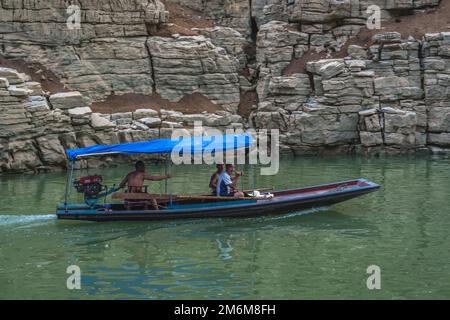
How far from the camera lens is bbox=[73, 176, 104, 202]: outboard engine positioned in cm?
1477

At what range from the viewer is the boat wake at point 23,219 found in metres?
14.9

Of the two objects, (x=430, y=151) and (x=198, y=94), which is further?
(x=198, y=94)

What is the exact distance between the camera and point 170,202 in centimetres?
1522

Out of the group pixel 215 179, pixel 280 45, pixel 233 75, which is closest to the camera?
→ pixel 215 179

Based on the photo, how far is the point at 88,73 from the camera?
1345 inches

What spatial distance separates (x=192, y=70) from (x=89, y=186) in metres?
22.2

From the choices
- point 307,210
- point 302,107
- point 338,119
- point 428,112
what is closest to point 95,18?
point 302,107

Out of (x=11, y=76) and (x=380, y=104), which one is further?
(x=380, y=104)

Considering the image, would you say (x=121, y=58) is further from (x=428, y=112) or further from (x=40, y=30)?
(x=428, y=112)

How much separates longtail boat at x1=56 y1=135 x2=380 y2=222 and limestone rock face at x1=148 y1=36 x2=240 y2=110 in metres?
20.7

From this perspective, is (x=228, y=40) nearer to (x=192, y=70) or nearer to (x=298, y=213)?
(x=192, y=70)

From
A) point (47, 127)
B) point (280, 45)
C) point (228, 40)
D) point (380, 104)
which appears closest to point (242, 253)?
point (47, 127)
